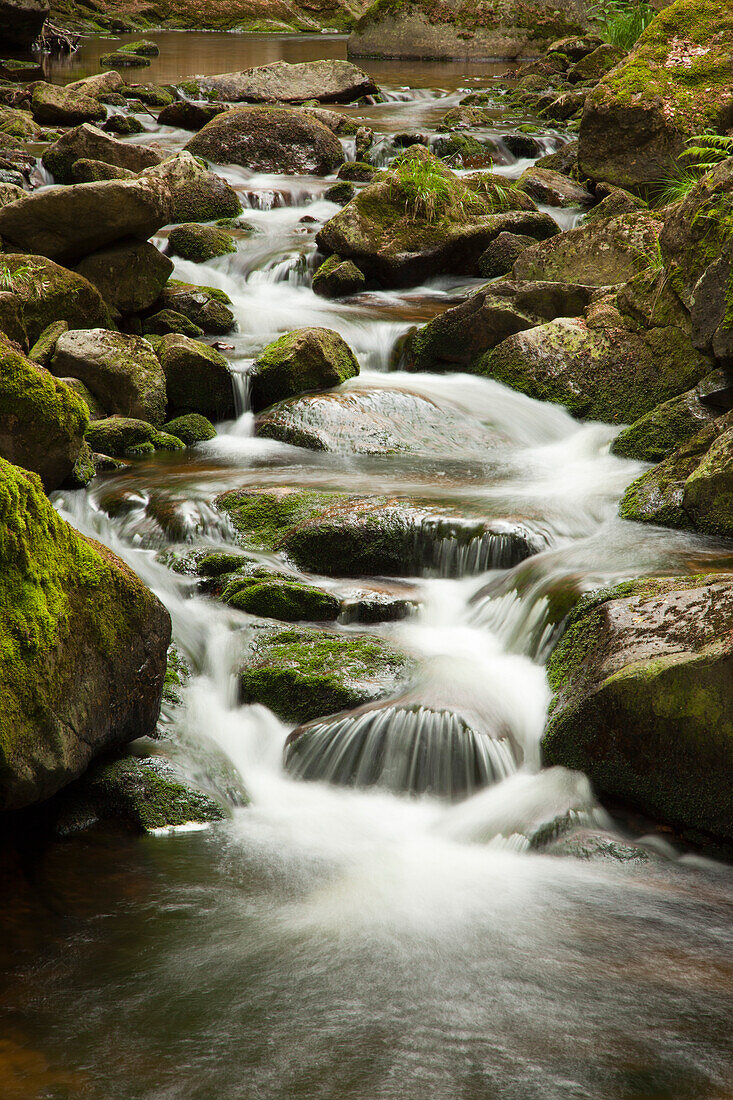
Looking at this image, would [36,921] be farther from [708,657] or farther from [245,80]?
[245,80]

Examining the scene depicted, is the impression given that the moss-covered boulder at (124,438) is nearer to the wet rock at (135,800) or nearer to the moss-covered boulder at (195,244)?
the wet rock at (135,800)

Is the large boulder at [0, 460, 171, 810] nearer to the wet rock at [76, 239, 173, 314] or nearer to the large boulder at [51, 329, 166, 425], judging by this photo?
the large boulder at [51, 329, 166, 425]

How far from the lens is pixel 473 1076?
8.20 ft

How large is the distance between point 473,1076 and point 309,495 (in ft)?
14.5

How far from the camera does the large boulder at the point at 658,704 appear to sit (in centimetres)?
372

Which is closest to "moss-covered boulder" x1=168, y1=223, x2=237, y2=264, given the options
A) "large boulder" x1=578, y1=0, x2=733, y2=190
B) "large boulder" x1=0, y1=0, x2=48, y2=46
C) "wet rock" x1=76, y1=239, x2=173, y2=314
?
"wet rock" x1=76, y1=239, x2=173, y2=314

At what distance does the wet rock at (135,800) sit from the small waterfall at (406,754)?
0.60 meters

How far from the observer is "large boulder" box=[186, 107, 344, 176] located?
51.8ft

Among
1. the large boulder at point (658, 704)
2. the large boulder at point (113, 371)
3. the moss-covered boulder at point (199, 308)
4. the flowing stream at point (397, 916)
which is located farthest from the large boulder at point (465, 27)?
the large boulder at point (658, 704)

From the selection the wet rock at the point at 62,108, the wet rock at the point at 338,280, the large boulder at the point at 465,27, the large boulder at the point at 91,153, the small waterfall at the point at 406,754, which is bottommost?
the small waterfall at the point at 406,754

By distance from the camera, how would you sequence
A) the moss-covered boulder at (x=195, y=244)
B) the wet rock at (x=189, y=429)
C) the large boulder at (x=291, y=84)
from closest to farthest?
the wet rock at (x=189, y=429) < the moss-covered boulder at (x=195, y=244) < the large boulder at (x=291, y=84)

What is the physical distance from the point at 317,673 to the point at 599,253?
6.34 metres

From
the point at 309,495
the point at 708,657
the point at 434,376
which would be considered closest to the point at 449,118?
the point at 434,376

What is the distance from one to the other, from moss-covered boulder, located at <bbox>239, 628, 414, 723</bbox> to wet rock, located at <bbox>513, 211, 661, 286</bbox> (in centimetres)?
573
